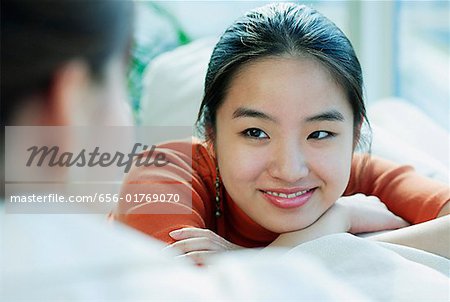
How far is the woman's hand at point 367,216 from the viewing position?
1.10 m

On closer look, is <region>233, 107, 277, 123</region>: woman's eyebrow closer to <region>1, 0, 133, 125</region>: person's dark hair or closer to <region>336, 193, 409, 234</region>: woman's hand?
Result: <region>336, 193, 409, 234</region>: woman's hand

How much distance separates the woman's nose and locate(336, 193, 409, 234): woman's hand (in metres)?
0.14

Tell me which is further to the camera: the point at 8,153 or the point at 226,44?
the point at 226,44

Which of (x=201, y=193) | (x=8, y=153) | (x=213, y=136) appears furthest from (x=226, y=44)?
(x=8, y=153)

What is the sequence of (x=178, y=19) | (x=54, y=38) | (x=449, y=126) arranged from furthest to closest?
(x=178, y=19) → (x=449, y=126) → (x=54, y=38)

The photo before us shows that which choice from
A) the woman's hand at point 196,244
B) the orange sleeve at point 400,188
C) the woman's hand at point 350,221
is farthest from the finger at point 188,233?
the orange sleeve at point 400,188

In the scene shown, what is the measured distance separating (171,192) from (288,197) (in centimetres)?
19

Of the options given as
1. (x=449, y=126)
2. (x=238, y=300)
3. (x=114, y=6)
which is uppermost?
(x=114, y=6)

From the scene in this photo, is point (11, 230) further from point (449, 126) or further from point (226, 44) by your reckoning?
point (449, 126)

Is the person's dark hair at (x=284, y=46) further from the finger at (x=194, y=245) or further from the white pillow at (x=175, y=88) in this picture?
the white pillow at (x=175, y=88)

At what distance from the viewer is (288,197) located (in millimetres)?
1035

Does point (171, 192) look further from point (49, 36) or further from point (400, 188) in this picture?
point (49, 36)

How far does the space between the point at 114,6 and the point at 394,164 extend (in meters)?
0.91

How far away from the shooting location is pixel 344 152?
1.06m
